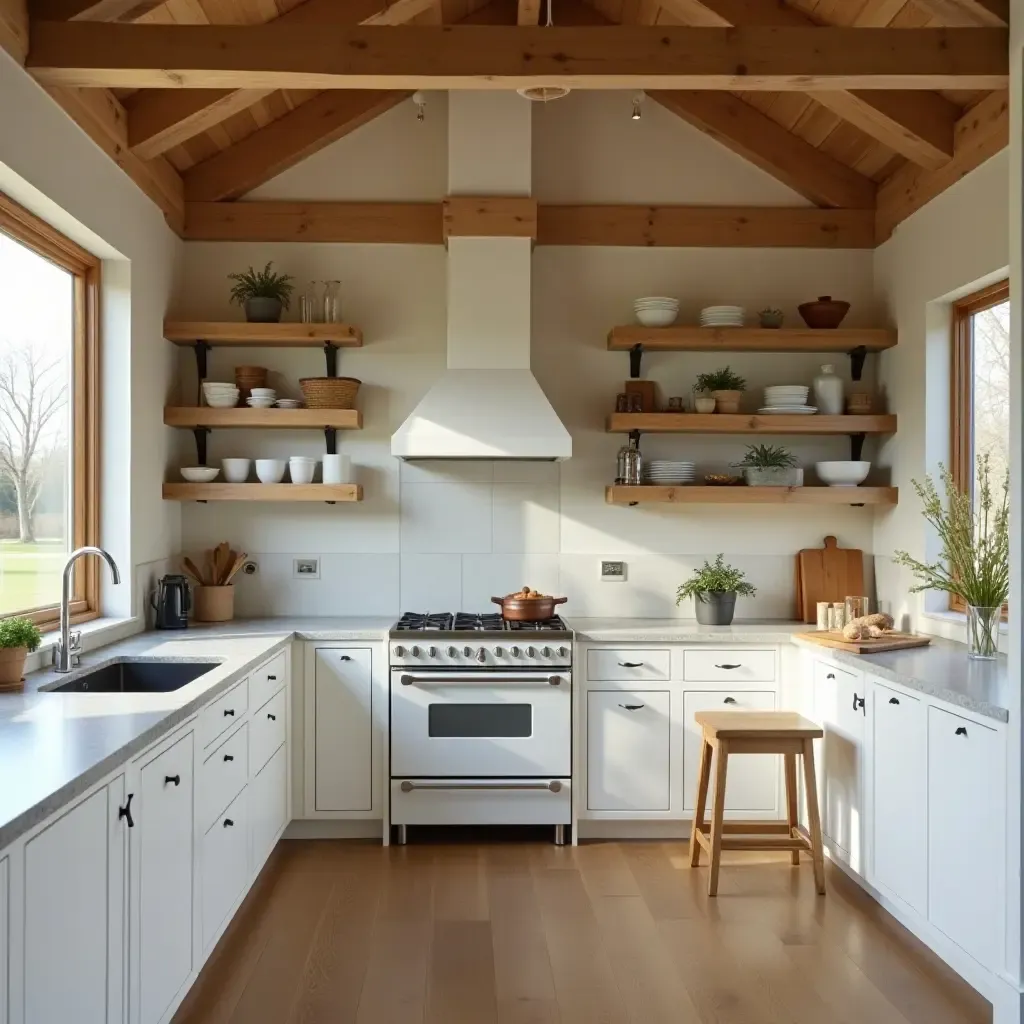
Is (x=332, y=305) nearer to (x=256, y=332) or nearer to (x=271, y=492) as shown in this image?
(x=256, y=332)

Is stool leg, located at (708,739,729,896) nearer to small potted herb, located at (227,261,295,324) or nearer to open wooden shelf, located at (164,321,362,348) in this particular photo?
open wooden shelf, located at (164,321,362,348)

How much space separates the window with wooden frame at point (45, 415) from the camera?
3467mm

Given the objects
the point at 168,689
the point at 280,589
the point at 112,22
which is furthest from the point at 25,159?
the point at 280,589

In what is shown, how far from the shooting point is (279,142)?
4898 mm

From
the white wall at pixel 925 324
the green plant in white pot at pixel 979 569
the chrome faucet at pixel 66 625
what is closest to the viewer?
the chrome faucet at pixel 66 625

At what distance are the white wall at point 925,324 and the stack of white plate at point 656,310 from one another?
103 centimetres

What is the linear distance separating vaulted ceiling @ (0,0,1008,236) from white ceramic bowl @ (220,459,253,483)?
3.68 feet

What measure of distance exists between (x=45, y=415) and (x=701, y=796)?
286cm

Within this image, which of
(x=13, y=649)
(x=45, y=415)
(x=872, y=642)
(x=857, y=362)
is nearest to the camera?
(x=13, y=649)

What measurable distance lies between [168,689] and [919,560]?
308cm

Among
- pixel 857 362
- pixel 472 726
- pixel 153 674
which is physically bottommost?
pixel 472 726

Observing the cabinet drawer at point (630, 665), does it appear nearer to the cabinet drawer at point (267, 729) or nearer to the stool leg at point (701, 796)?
the stool leg at point (701, 796)

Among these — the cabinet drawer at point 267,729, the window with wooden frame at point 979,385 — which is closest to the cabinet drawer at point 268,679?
the cabinet drawer at point 267,729

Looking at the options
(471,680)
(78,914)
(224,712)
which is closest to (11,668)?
(224,712)
